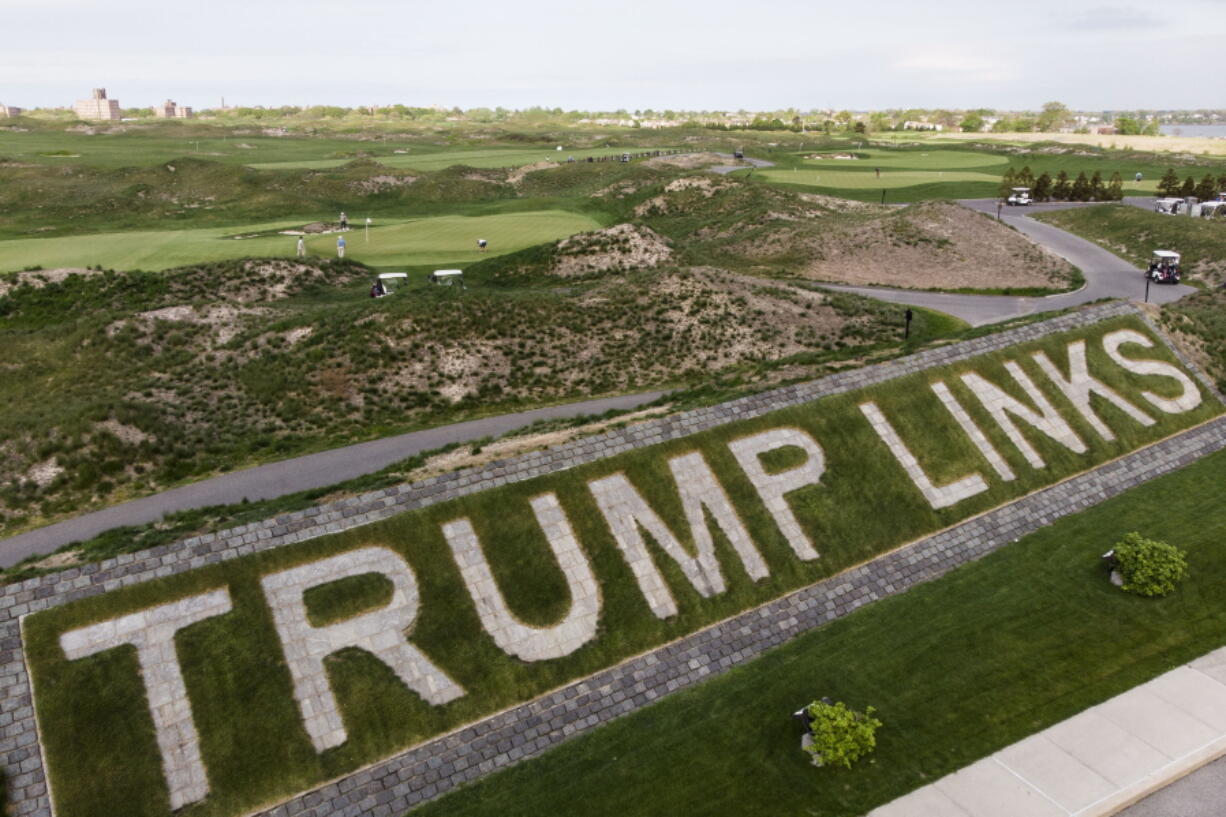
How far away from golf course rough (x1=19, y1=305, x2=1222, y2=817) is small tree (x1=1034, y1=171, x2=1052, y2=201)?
274 ft

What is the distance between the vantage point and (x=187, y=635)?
21641 mm

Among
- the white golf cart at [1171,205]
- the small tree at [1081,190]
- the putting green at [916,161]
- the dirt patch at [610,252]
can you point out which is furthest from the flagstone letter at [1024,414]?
the putting green at [916,161]

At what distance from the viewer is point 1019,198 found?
105188 millimetres

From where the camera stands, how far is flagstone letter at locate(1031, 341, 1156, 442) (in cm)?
3628

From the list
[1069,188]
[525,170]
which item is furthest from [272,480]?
[1069,188]

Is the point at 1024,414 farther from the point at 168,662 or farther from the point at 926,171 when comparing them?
the point at 926,171

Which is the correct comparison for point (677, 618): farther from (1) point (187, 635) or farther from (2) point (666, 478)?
(1) point (187, 635)

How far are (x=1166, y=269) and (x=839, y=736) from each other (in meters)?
64.9

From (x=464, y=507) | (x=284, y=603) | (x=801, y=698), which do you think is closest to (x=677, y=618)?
(x=801, y=698)

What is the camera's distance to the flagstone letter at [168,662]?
19406 mm

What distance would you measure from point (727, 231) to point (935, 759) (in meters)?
75.0

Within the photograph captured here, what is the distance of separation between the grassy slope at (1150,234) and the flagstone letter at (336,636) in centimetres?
7478

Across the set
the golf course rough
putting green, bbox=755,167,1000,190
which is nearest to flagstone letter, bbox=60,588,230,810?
the golf course rough

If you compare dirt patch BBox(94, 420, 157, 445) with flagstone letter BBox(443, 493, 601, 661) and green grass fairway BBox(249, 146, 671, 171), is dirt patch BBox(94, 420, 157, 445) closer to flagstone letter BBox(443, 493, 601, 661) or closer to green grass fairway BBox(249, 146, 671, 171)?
flagstone letter BBox(443, 493, 601, 661)
